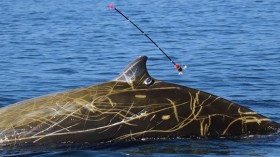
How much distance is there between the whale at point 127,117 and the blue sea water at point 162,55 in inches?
7.7

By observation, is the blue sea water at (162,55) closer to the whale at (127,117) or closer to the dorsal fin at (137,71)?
the whale at (127,117)

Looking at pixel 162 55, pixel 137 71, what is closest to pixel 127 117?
pixel 137 71

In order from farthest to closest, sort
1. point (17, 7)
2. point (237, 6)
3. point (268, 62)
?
point (17, 7)
point (237, 6)
point (268, 62)

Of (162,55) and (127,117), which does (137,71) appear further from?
(162,55)

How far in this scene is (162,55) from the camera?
89.2 ft

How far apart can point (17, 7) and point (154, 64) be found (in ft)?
119

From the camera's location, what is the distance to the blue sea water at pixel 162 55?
1136 cm

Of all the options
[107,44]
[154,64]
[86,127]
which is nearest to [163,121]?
[86,127]

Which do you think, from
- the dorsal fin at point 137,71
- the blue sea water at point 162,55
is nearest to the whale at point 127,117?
the dorsal fin at point 137,71

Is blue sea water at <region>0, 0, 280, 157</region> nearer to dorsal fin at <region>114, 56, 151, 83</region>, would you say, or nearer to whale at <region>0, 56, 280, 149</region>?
whale at <region>0, 56, 280, 149</region>

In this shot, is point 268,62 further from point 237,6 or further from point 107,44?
point 237,6

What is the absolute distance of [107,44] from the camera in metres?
32.3

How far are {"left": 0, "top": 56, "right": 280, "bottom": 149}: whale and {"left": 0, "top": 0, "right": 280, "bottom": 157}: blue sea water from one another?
195 millimetres

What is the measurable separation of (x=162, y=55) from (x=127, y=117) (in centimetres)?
1615
